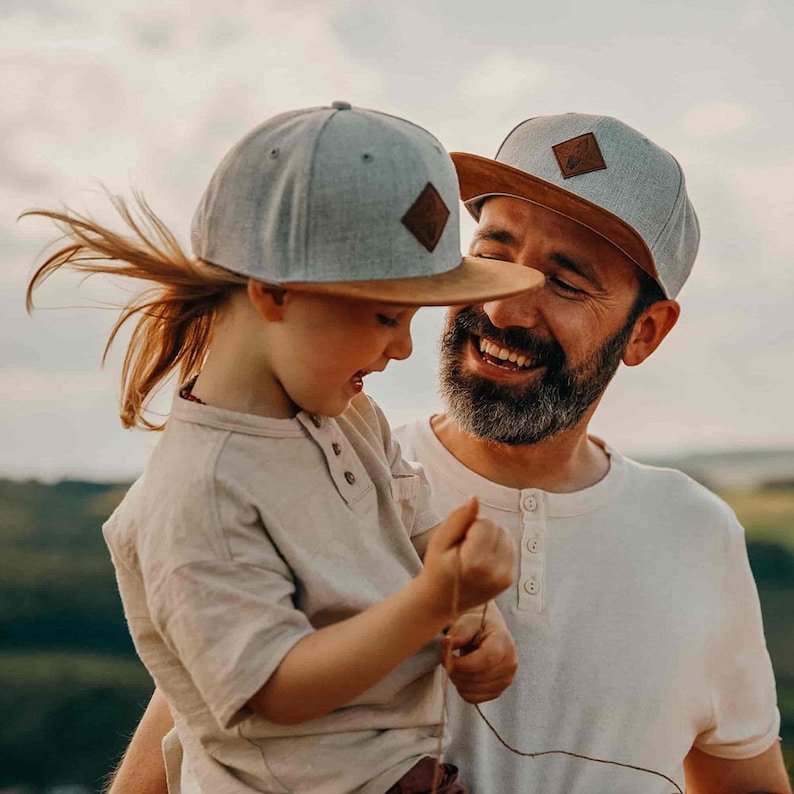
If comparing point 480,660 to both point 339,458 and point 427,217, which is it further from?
point 427,217

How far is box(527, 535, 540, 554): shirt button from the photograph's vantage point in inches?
95.1

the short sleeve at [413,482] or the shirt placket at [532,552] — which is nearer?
the short sleeve at [413,482]

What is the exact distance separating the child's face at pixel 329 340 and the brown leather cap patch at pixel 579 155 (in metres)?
1.10

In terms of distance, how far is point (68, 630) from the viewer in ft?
20.4

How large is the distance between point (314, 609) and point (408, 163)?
63 cm

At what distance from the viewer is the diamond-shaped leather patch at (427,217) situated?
149 cm

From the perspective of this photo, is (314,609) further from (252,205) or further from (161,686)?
(252,205)

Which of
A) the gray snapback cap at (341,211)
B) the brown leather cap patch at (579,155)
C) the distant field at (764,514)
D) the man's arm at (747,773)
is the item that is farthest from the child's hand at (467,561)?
the distant field at (764,514)

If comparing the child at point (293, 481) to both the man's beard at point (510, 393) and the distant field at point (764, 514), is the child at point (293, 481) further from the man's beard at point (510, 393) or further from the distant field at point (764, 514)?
the distant field at point (764, 514)

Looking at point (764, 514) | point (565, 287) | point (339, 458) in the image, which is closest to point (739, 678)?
point (565, 287)

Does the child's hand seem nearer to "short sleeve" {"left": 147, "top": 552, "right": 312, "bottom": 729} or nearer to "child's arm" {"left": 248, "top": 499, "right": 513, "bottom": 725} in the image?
"child's arm" {"left": 248, "top": 499, "right": 513, "bottom": 725}

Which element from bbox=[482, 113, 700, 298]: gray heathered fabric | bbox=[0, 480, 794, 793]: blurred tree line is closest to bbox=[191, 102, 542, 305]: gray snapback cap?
bbox=[482, 113, 700, 298]: gray heathered fabric

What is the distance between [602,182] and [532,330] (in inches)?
14.7

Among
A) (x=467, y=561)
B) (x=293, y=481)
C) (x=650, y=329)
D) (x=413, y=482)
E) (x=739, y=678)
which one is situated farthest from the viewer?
(x=650, y=329)
